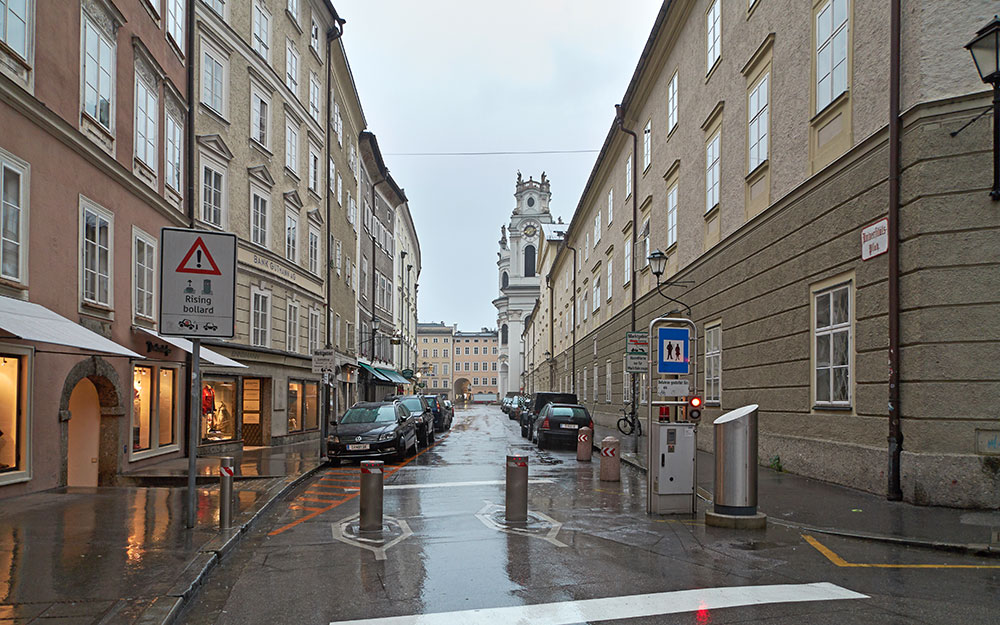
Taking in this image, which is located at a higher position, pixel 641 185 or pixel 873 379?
pixel 641 185

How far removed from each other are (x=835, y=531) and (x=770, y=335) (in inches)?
270

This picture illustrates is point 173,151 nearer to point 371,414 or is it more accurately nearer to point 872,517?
point 371,414

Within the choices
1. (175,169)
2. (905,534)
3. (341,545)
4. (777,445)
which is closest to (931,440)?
(905,534)

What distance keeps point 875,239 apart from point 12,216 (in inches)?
486

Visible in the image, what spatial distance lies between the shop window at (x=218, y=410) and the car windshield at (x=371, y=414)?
3.69 metres

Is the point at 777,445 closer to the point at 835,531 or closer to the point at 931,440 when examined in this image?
the point at 931,440

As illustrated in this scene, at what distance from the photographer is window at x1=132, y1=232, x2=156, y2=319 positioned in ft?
51.4

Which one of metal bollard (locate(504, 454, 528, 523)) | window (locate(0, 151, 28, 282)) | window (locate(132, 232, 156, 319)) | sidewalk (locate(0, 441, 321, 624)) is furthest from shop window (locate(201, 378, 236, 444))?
metal bollard (locate(504, 454, 528, 523))

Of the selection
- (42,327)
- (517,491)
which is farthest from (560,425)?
(42,327)

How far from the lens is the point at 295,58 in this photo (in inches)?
1056

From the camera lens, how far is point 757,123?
53.4 feet

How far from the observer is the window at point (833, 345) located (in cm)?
1216

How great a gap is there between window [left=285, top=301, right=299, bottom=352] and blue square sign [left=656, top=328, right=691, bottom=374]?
17113 mm

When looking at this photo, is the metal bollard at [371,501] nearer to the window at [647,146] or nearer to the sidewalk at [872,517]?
the sidewalk at [872,517]
